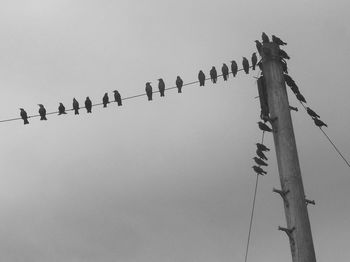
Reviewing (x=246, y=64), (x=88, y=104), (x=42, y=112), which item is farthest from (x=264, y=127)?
(x=42, y=112)

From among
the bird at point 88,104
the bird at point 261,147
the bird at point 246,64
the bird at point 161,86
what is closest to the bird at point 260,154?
the bird at point 261,147

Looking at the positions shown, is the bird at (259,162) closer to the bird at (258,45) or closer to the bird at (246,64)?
the bird at (258,45)

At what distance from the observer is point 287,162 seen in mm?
8570

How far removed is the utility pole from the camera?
8133mm

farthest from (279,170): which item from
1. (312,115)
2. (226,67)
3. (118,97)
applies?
(118,97)

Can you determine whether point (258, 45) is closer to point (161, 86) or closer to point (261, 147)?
point (261, 147)

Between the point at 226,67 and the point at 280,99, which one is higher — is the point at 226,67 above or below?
above

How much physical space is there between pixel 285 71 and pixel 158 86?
9168mm

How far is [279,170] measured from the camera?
8617mm

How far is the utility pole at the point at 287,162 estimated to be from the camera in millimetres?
8133

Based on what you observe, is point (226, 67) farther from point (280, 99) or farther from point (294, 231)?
point (294, 231)

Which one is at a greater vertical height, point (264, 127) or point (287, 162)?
point (264, 127)

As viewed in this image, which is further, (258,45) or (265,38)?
(265,38)

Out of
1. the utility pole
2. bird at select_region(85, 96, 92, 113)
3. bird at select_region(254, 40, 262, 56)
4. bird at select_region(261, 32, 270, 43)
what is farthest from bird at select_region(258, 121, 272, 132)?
bird at select_region(85, 96, 92, 113)
